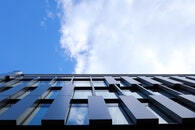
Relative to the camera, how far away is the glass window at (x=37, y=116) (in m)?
8.53

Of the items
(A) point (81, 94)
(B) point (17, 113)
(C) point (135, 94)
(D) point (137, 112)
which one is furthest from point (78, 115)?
(C) point (135, 94)

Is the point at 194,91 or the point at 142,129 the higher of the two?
the point at 194,91

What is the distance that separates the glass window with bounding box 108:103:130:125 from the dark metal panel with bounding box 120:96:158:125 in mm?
282

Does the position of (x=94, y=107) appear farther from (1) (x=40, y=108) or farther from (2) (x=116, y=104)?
(1) (x=40, y=108)

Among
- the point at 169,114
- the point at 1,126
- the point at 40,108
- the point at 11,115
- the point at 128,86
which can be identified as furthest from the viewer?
the point at 128,86

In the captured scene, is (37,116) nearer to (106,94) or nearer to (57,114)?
(57,114)

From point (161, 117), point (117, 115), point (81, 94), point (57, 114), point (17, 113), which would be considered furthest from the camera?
point (81, 94)

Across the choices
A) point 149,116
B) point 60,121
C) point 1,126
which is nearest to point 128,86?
point 149,116

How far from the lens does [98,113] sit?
27.2 feet

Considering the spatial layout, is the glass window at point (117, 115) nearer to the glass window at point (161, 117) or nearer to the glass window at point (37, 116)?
the glass window at point (161, 117)

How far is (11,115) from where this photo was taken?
8164 millimetres

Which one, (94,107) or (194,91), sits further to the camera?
(194,91)

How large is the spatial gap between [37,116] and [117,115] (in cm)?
372

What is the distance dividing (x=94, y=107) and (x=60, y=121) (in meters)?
2.01
